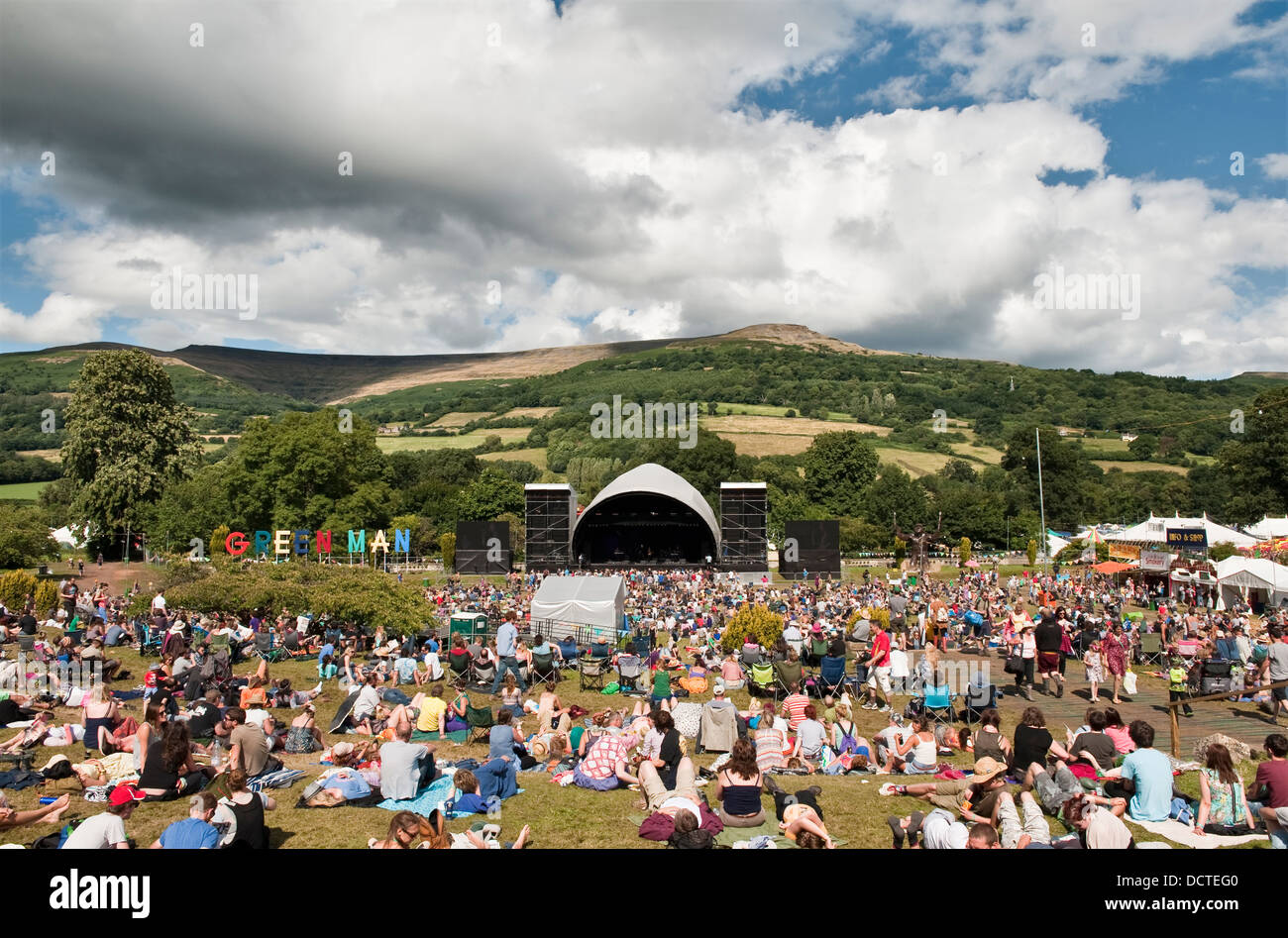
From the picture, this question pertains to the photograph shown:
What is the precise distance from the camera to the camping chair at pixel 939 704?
29.4 feet

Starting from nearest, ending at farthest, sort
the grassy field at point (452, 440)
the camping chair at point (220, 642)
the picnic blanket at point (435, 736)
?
the picnic blanket at point (435, 736) < the camping chair at point (220, 642) < the grassy field at point (452, 440)

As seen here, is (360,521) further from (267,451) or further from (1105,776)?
(1105,776)

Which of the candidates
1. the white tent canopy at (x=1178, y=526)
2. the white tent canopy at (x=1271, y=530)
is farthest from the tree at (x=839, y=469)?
the white tent canopy at (x=1271, y=530)

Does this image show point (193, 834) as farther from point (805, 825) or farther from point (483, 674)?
point (483, 674)

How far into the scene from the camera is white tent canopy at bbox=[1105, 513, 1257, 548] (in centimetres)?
2645

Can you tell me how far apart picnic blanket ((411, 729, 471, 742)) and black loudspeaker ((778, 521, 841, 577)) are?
1223 inches

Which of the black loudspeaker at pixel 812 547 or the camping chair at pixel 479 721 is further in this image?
the black loudspeaker at pixel 812 547

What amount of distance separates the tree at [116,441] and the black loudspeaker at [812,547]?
31.3 metres

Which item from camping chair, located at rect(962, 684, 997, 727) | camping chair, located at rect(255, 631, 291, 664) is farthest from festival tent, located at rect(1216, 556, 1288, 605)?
camping chair, located at rect(255, 631, 291, 664)

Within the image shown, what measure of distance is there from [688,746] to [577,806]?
7.27ft

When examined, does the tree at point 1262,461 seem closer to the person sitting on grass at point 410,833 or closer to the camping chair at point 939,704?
the camping chair at point 939,704

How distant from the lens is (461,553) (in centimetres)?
3891

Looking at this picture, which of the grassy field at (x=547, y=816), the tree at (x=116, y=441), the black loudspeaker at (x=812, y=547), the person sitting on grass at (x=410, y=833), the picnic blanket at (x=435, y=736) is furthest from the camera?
the black loudspeaker at (x=812, y=547)
